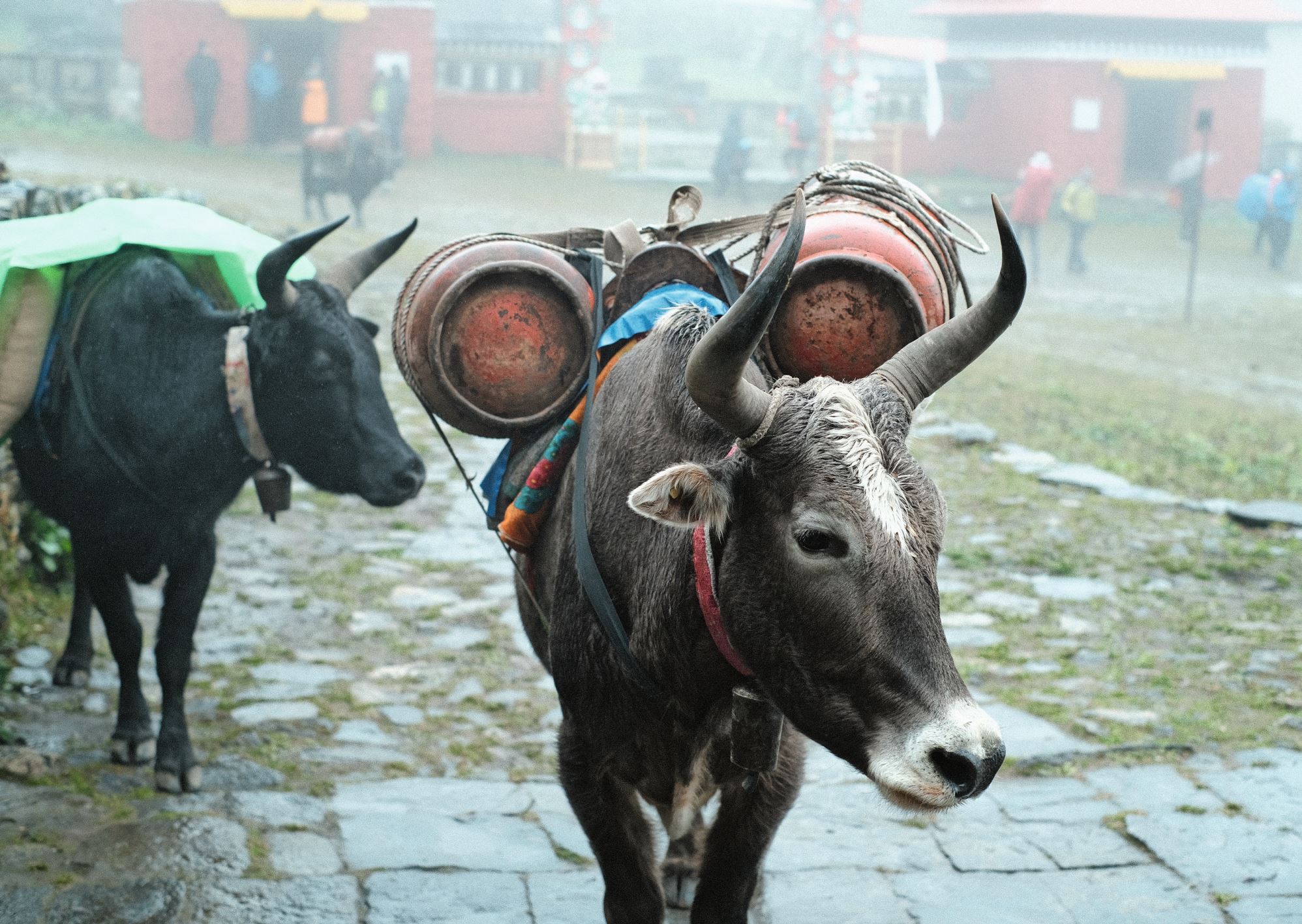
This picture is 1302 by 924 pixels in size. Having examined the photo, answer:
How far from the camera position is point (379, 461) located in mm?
4508

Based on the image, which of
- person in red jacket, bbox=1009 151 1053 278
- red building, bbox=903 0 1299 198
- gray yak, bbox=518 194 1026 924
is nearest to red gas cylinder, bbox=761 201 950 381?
gray yak, bbox=518 194 1026 924

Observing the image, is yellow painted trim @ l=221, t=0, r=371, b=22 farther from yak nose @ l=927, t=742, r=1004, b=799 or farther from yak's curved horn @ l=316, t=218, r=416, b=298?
yak nose @ l=927, t=742, r=1004, b=799

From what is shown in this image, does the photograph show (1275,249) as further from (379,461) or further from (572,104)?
(379,461)

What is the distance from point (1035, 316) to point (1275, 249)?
9.03 meters

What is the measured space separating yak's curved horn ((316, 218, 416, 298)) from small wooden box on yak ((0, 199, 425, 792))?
2.3 inches

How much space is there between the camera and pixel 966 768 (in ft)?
7.37

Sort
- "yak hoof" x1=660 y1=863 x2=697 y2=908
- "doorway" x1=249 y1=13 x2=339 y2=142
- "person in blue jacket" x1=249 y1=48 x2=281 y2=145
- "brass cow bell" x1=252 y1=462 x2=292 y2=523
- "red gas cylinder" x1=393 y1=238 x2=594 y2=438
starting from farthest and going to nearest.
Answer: "doorway" x1=249 y1=13 x2=339 y2=142, "person in blue jacket" x1=249 y1=48 x2=281 y2=145, "brass cow bell" x1=252 y1=462 x2=292 y2=523, "yak hoof" x1=660 y1=863 x2=697 y2=908, "red gas cylinder" x1=393 y1=238 x2=594 y2=438

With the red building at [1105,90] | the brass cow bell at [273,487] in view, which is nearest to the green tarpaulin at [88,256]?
the brass cow bell at [273,487]

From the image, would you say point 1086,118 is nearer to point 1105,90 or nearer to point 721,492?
point 1105,90

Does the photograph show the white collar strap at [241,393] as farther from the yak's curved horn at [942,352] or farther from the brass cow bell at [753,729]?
the yak's curved horn at [942,352]

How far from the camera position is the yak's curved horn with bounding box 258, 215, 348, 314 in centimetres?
418

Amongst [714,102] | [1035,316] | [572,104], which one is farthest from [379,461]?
[714,102]

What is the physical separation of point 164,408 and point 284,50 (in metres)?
25.9

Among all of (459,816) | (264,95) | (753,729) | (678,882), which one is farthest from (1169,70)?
(753,729)
